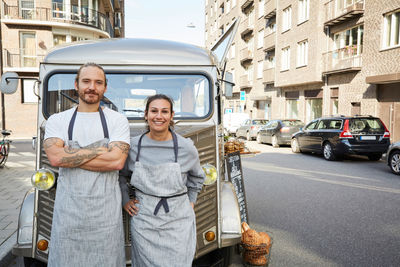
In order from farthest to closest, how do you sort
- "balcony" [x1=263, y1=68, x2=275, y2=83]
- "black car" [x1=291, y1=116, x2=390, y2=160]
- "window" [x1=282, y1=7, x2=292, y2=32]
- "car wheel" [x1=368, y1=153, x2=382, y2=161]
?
1. "balcony" [x1=263, y1=68, x2=275, y2=83]
2. "window" [x1=282, y1=7, x2=292, y2=32]
3. "car wheel" [x1=368, y1=153, x2=382, y2=161]
4. "black car" [x1=291, y1=116, x2=390, y2=160]

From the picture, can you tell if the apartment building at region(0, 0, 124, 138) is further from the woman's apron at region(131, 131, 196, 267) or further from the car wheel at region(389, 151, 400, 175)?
the woman's apron at region(131, 131, 196, 267)

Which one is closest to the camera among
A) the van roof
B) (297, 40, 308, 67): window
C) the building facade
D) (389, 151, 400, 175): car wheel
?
the van roof

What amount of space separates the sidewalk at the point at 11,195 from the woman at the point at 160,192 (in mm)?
2575

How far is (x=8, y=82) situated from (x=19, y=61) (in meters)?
25.2

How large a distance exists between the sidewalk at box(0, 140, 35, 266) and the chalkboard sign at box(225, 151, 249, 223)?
2.95 meters

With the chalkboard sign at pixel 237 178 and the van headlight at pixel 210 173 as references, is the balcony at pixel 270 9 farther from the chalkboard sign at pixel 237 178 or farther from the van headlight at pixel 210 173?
the van headlight at pixel 210 173

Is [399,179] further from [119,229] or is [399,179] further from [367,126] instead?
[119,229]

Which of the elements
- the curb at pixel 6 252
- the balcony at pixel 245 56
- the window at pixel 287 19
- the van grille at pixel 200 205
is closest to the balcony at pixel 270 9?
the window at pixel 287 19

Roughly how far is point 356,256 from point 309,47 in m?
21.5

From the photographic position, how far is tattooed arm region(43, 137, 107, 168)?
2258mm

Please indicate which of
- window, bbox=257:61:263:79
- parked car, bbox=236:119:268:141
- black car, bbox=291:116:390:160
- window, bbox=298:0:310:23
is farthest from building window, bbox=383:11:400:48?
window, bbox=257:61:263:79

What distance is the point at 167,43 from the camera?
3.59 m

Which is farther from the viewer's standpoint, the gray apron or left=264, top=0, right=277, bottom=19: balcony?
left=264, top=0, right=277, bottom=19: balcony

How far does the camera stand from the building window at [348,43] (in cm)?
1928
